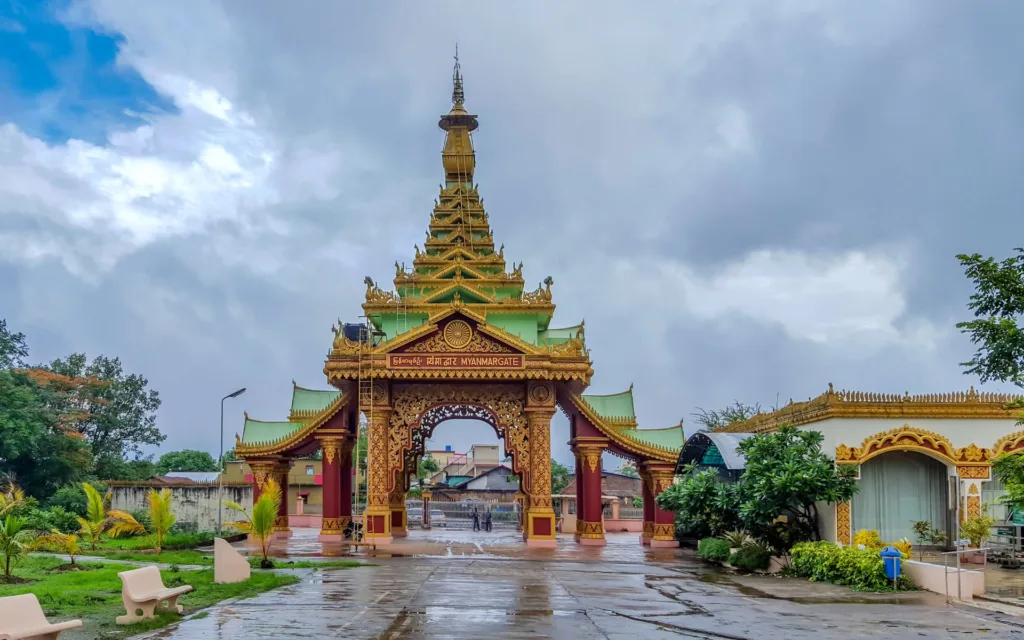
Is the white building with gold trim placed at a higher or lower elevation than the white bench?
higher

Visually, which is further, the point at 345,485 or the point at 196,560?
the point at 345,485

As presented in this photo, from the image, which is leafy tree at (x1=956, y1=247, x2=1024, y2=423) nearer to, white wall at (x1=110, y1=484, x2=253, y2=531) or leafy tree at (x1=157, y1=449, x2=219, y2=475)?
white wall at (x1=110, y1=484, x2=253, y2=531)

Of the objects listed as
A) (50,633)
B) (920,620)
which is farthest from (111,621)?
(920,620)

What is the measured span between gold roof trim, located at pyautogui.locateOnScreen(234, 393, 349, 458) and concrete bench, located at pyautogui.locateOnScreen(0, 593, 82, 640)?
21433mm

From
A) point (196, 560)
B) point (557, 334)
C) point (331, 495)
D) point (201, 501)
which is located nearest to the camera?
point (196, 560)

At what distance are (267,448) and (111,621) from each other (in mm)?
20446

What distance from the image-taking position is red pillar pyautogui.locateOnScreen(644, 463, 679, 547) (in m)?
30.9

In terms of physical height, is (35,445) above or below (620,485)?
above

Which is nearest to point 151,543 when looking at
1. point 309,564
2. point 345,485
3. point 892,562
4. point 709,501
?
point 309,564

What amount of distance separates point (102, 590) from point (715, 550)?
562 inches

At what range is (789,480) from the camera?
20.0 metres

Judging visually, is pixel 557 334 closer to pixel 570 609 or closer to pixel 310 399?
pixel 310 399

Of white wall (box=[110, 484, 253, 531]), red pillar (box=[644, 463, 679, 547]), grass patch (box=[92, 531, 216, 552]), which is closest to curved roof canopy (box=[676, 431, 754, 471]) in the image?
red pillar (box=[644, 463, 679, 547])

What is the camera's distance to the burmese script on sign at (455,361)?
2967cm
